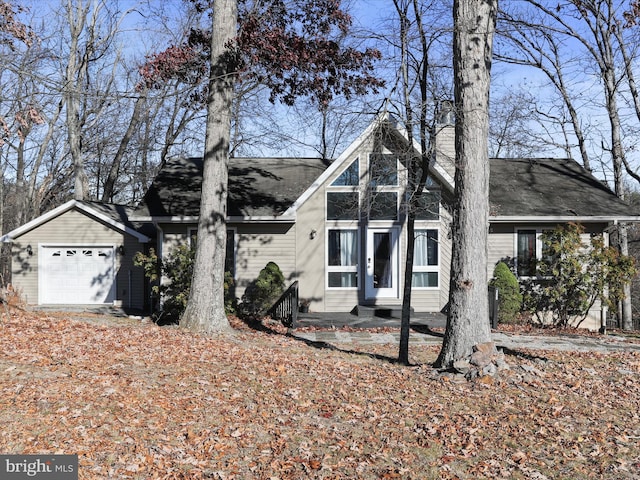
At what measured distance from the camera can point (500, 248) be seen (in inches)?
675

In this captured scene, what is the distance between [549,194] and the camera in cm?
1805

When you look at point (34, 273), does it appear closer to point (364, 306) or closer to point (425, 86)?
point (364, 306)

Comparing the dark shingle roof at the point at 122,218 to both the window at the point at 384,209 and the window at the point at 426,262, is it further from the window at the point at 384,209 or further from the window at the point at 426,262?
the window at the point at 426,262

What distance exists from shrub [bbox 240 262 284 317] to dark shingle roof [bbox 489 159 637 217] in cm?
636

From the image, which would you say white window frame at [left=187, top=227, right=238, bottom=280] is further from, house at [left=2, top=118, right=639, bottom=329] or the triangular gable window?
the triangular gable window

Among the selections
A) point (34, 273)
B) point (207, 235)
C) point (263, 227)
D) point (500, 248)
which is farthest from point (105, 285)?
point (500, 248)

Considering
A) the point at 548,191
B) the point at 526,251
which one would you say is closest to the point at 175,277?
the point at 526,251

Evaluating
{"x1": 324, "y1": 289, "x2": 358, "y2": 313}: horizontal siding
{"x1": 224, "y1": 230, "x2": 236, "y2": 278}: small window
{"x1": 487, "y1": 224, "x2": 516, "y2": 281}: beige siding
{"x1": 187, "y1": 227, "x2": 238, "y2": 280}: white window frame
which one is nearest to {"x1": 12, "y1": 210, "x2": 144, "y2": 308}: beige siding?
{"x1": 187, "y1": 227, "x2": 238, "y2": 280}: white window frame

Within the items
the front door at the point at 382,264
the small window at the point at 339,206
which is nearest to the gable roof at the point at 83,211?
the small window at the point at 339,206

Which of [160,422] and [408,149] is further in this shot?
[408,149]

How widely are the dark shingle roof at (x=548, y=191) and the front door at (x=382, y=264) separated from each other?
3043 millimetres

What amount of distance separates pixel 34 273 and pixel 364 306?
10957 mm

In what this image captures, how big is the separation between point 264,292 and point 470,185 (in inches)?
324

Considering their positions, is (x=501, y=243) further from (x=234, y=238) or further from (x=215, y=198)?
(x=215, y=198)
